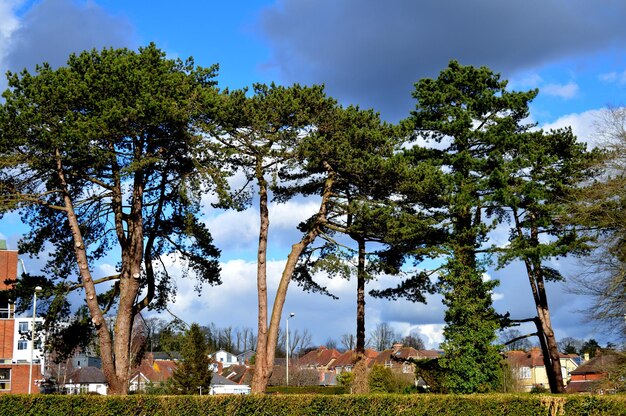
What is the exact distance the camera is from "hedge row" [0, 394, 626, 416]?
2042 centimetres

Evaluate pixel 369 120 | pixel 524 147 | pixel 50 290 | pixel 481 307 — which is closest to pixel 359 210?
pixel 369 120

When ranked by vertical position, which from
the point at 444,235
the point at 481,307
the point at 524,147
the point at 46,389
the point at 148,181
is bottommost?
the point at 46,389

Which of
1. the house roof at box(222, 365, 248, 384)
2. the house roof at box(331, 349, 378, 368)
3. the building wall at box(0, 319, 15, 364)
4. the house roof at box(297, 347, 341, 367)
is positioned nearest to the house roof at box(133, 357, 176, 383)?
the house roof at box(222, 365, 248, 384)

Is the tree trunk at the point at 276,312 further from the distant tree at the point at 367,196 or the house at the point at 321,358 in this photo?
the house at the point at 321,358

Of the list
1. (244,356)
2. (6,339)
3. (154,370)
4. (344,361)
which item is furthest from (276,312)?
(244,356)

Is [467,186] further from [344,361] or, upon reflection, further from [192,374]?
[344,361]

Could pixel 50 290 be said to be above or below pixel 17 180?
below

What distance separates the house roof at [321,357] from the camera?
391 ft

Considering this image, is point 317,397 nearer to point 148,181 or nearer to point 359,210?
point 359,210

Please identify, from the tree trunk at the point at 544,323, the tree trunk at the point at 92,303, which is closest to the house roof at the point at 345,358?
the tree trunk at the point at 544,323

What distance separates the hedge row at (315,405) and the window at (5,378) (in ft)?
106

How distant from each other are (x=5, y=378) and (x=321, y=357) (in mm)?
78441

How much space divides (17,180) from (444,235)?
A: 16641 mm

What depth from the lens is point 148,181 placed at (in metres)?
27.7
